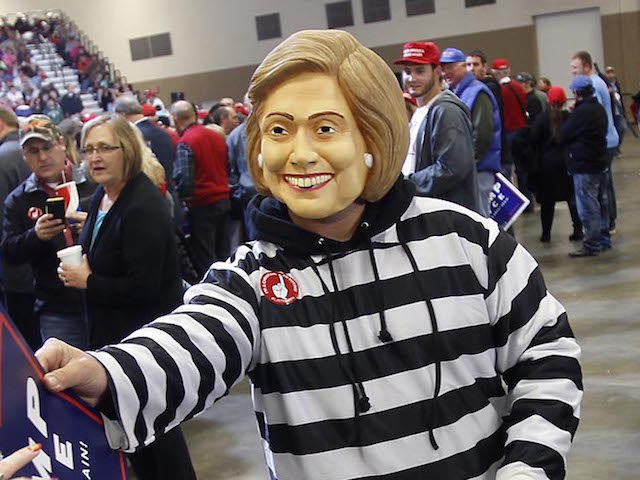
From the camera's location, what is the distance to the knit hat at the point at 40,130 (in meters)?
3.94

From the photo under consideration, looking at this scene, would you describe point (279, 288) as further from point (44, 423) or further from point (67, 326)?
point (67, 326)

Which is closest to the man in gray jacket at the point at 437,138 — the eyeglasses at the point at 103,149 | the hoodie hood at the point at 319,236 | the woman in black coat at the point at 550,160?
the eyeglasses at the point at 103,149

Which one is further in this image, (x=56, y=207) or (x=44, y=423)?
(x=56, y=207)

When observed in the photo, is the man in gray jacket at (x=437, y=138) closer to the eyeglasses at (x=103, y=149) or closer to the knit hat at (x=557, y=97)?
the eyeglasses at (x=103, y=149)

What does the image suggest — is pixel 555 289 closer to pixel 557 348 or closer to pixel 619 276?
pixel 619 276

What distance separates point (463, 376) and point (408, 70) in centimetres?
302

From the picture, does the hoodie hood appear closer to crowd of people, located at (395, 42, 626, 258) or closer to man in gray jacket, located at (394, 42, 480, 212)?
crowd of people, located at (395, 42, 626, 258)

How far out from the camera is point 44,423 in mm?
1161

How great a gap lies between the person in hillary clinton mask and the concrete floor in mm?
2271

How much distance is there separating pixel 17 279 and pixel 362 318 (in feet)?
11.4

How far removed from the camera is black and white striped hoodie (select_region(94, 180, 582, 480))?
1.48 m

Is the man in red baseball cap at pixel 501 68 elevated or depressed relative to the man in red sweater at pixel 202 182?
elevated

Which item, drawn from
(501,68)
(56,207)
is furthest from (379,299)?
(501,68)

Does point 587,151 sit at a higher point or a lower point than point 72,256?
lower
